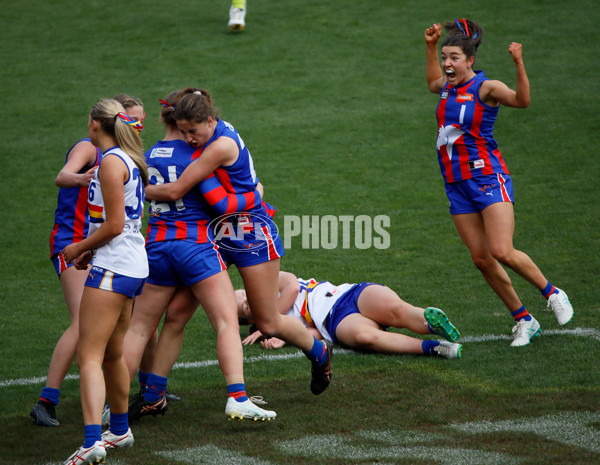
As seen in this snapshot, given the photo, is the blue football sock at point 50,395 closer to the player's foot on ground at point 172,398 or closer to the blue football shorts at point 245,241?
the player's foot on ground at point 172,398

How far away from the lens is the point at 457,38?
6.23 metres

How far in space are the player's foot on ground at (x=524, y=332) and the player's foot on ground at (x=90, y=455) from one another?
134 inches

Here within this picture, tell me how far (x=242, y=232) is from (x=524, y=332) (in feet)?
8.37

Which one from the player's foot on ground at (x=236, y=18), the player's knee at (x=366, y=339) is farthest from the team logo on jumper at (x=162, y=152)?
the player's foot on ground at (x=236, y=18)

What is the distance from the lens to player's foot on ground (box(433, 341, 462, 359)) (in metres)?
5.79

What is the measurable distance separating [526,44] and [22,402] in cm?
1453

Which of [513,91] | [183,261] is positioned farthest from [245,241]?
[513,91]

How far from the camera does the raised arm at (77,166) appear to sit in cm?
491

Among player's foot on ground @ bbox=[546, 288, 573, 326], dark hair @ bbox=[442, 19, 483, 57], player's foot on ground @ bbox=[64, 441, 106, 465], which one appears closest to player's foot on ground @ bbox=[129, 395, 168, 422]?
player's foot on ground @ bbox=[64, 441, 106, 465]

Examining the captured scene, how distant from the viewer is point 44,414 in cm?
489

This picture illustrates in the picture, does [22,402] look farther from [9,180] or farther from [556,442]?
[9,180]

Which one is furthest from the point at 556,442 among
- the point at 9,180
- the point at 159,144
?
the point at 9,180

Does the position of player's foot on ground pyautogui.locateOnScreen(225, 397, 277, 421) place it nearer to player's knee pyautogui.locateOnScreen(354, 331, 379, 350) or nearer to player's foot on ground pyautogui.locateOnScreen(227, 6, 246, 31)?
player's knee pyautogui.locateOnScreen(354, 331, 379, 350)

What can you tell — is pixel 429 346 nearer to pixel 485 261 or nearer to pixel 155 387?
pixel 485 261
